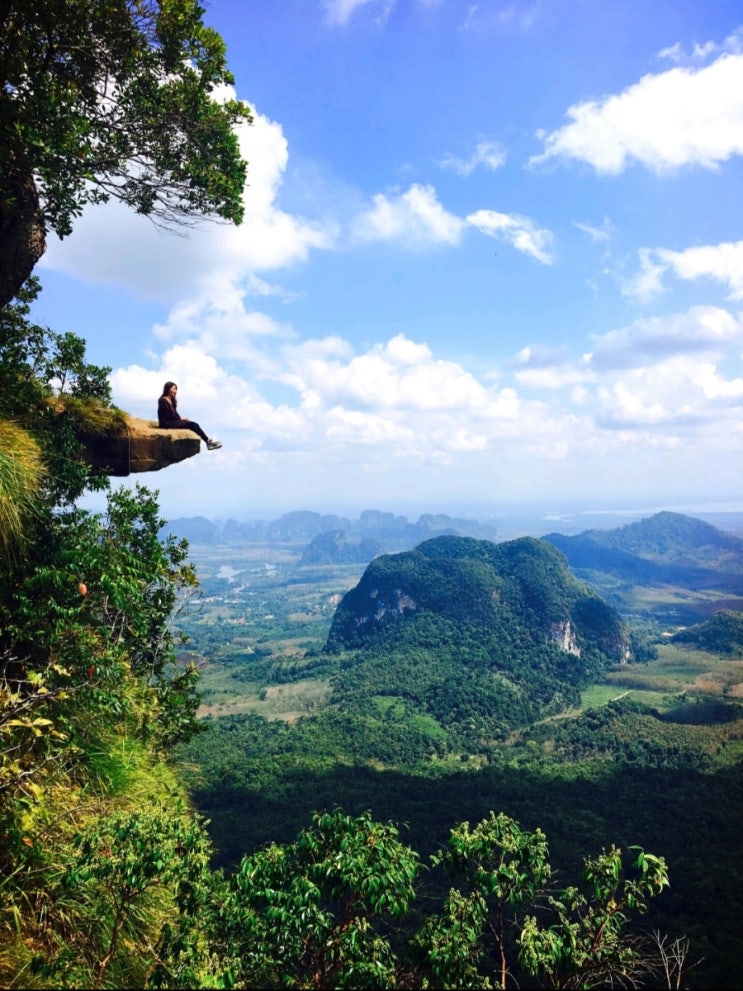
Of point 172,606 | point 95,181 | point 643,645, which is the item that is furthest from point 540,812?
point 643,645

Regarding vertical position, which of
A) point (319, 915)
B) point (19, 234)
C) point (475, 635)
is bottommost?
point (475, 635)

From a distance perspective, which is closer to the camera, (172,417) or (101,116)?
(101,116)

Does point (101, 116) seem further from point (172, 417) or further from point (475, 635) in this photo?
point (475, 635)

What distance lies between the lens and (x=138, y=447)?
1076 cm

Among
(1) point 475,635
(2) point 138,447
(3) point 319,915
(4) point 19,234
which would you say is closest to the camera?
(3) point 319,915

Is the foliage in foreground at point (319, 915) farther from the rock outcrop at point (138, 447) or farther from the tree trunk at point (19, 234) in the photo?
the tree trunk at point (19, 234)

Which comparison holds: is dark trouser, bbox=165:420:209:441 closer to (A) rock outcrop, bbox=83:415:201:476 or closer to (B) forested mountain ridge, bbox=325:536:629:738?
(A) rock outcrop, bbox=83:415:201:476

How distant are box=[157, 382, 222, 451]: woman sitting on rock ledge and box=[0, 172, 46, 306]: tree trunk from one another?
3370 mm

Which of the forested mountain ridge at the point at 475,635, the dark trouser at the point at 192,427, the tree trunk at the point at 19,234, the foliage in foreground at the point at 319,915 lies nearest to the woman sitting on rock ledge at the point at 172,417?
the dark trouser at the point at 192,427

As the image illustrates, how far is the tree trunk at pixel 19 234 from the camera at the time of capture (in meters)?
7.91

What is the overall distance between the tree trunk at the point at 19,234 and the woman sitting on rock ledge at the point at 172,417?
3.37m

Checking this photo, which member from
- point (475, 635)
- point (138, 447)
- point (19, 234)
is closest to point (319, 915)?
point (138, 447)

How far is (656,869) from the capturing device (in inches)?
167

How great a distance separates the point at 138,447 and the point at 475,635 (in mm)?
107576
